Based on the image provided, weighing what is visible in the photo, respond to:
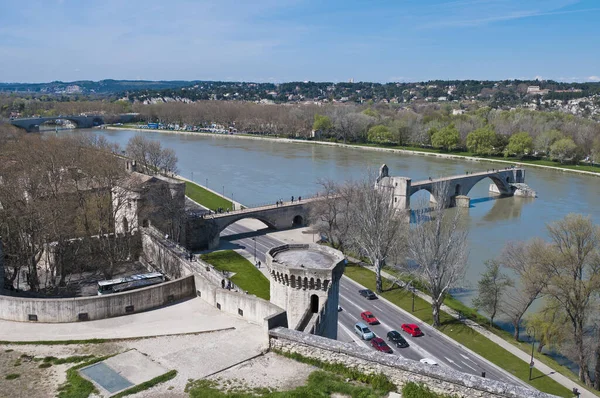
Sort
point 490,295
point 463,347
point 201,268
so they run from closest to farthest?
point 201,268 → point 463,347 → point 490,295

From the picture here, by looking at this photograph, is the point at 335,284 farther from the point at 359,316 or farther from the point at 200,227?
the point at 200,227

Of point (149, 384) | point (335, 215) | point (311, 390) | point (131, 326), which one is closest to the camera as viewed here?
point (311, 390)

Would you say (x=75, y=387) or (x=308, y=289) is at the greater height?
(x=308, y=289)

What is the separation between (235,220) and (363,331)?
18.0m

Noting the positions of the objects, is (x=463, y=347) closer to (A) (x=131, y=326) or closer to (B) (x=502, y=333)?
(B) (x=502, y=333)

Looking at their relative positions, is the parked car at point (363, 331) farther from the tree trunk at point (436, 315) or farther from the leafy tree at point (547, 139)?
the leafy tree at point (547, 139)

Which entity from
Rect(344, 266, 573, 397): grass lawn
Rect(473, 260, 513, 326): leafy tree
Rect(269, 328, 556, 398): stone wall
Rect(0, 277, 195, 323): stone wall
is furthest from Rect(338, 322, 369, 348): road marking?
Rect(269, 328, 556, 398): stone wall

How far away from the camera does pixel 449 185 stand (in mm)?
55750

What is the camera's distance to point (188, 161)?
79.0m

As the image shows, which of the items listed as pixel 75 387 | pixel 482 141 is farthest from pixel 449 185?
pixel 75 387

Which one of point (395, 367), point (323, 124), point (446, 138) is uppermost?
point (323, 124)

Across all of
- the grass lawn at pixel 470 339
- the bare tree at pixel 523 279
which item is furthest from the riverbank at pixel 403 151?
the grass lawn at pixel 470 339

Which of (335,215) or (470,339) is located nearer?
(470,339)

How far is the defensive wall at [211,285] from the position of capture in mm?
15586
